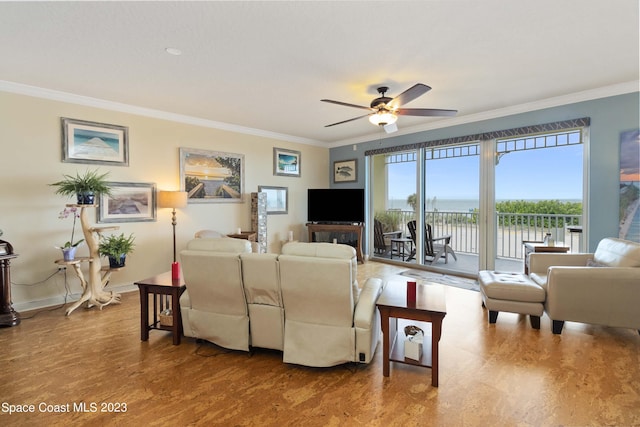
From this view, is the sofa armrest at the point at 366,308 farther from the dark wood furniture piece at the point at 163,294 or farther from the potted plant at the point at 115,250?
the potted plant at the point at 115,250

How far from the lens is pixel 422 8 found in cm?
214

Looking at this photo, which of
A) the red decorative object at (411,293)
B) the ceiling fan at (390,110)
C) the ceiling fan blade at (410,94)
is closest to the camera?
the red decorative object at (411,293)

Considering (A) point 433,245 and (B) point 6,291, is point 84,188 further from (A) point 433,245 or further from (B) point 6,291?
(A) point 433,245

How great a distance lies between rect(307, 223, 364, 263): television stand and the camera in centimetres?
613

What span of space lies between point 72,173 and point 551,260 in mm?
6090

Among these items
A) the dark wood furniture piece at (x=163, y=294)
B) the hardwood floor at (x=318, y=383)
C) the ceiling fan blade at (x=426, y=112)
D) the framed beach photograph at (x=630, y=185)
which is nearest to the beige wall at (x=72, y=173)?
the hardwood floor at (x=318, y=383)

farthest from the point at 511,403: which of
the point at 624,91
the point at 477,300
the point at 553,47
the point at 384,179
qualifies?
the point at 384,179

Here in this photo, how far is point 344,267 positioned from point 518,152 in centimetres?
428

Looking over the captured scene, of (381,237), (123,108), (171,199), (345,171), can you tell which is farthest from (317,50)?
(381,237)

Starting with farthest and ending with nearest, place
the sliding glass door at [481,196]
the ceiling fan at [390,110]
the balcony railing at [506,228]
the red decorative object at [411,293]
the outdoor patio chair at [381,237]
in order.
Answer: the outdoor patio chair at [381,237], the balcony railing at [506,228], the sliding glass door at [481,196], the ceiling fan at [390,110], the red decorative object at [411,293]

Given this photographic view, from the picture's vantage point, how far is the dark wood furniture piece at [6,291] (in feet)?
10.3

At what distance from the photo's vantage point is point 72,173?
3.91 metres

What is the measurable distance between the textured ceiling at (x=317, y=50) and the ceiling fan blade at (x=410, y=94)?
0.93 ft

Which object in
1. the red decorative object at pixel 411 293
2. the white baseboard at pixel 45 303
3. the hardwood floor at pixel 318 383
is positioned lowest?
the hardwood floor at pixel 318 383
